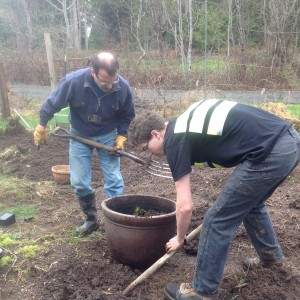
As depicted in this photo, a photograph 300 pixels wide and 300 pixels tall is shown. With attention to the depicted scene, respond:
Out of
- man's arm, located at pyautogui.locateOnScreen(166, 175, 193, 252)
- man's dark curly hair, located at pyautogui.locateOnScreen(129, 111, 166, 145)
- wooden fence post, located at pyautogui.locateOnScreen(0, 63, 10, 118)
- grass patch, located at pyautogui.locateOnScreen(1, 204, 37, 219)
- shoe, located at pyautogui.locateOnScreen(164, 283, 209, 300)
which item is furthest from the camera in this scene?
wooden fence post, located at pyautogui.locateOnScreen(0, 63, 10, 118)

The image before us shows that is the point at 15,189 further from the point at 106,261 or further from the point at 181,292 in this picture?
the point at 181,292

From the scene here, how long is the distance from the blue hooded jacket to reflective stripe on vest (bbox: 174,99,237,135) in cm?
151

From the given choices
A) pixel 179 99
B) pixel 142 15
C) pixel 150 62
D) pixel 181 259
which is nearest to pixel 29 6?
pixel 142 15

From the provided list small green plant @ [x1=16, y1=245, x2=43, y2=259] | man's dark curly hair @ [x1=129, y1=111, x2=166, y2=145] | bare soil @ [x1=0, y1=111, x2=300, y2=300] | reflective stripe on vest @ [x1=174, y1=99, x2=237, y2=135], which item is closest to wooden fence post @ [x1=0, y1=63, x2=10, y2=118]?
bare soil @ [x1=0, y1=111, x2=300, y2=300]

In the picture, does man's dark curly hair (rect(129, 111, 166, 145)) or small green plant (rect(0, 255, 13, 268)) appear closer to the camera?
man's dark curly hair (rect(129, 111, 166, 145))

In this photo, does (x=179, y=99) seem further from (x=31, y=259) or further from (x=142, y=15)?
(x=142, y=15)

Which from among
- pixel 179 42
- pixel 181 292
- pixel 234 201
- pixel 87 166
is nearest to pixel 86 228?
pixel 87 166

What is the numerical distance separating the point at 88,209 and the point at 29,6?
27622 millimetres

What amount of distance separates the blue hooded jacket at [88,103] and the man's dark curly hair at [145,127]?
1272 millimetres

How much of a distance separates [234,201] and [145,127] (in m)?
0.77

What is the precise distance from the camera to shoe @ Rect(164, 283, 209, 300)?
120 inches

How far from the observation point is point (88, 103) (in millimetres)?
4168

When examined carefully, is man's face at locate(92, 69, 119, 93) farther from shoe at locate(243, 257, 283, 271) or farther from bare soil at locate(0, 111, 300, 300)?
shoe at locate(243, 257, 283, 271)

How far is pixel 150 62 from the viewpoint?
17453 millimetres
